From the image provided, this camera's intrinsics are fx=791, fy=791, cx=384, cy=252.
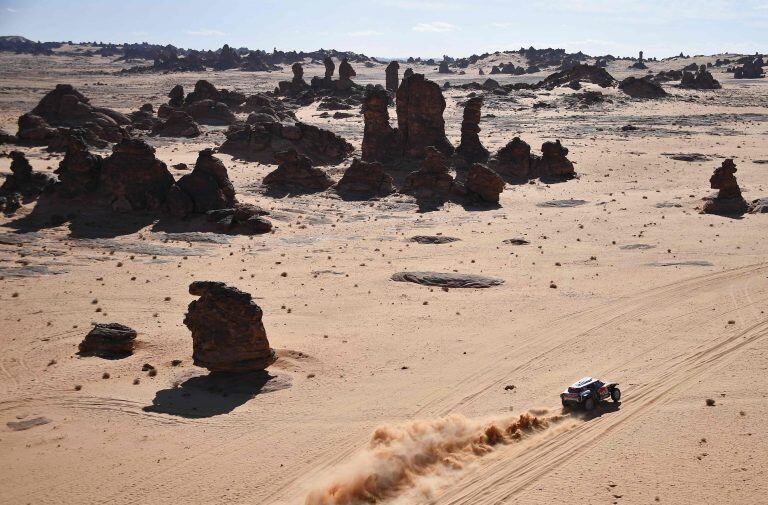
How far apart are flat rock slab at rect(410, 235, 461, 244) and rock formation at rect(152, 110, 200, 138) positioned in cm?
3189

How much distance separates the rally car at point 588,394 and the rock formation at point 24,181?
1236 inches

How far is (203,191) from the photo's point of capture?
40.2m

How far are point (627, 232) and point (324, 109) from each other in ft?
174

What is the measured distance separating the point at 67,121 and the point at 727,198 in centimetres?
4866

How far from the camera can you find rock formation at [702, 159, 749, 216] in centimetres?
4091

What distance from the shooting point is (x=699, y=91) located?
99875 mm

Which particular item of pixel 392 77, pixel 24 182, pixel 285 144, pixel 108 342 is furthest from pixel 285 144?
pixel 392 77

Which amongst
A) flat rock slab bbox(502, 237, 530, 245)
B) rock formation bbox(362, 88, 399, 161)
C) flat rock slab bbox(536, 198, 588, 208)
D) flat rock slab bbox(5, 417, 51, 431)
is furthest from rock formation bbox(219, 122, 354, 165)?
flat rock slab bbox(5, 417, 51, 431)

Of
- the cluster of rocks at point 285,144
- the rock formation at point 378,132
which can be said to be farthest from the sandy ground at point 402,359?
the cluster of rocks at point 285,144

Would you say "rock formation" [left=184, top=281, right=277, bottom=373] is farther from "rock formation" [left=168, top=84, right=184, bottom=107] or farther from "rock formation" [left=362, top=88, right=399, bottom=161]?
"rock formation" [left=168, top=84, right=184, bottom=107]

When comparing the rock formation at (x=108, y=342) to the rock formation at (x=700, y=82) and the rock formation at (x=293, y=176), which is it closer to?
the rock formation at (x=293, y=176)

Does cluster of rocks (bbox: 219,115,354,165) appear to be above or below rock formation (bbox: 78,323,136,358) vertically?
above

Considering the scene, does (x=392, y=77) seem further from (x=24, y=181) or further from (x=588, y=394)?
(x=588, y=394)

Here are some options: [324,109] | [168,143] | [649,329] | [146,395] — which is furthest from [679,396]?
[324,109]
